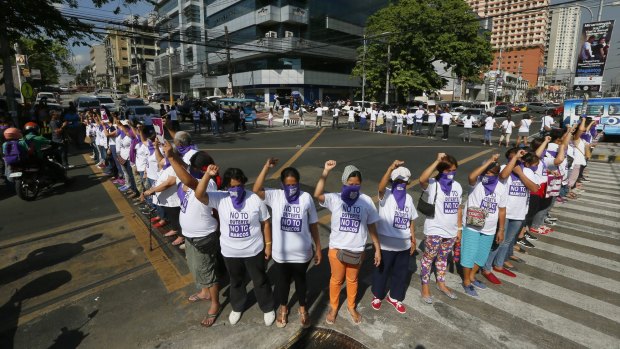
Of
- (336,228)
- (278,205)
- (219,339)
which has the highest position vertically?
(278,205)

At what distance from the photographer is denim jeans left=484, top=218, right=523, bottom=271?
176 inches

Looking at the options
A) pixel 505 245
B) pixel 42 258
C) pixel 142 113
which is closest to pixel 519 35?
pixel 142 113

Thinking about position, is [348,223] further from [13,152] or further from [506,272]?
[13,152]

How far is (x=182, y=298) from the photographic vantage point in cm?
401

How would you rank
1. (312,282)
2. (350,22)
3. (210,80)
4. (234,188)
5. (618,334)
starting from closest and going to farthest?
1. (234,188)
2. (618,334)
3. (312,282)
4. (350,22)
5. (210,80)

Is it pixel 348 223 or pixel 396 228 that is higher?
pixel 348 223

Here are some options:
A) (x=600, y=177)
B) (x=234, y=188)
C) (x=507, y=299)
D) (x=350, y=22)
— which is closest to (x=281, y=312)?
(x=234, y=188)

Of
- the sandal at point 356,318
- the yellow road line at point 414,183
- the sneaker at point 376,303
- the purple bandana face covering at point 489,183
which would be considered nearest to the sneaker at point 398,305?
the sneaker at point 376,303

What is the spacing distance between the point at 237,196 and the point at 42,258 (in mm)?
3896

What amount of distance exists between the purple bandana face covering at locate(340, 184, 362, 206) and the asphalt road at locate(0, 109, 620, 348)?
139cm

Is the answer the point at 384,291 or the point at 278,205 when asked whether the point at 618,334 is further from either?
the point at 278,205

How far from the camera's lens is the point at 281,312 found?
3574 mm

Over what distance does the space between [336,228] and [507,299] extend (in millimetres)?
2499

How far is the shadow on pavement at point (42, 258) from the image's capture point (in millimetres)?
4523
